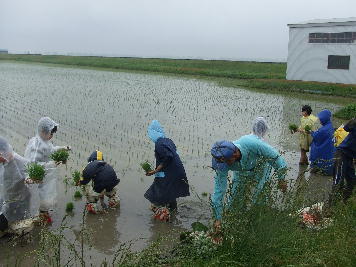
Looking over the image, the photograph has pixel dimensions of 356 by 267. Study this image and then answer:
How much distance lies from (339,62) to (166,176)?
22132 mm

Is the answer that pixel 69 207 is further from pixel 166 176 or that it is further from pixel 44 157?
pixel 166 176

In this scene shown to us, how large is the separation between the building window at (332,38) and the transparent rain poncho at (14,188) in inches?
924

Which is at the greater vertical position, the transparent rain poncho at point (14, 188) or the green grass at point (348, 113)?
the green grass at point (348, 113)

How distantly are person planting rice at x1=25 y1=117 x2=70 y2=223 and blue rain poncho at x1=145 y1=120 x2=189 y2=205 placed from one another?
54.1 inches

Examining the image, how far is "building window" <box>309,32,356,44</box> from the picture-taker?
24.0m

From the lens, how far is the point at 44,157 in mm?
5488

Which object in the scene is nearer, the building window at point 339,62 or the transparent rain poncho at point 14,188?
the transparent rain poncho at point 14,188

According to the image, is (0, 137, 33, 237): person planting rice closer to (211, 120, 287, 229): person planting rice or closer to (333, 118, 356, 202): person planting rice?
(211, 120, 287, 229): person planting rice

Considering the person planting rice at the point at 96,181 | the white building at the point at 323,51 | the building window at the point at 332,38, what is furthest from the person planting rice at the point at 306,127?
the building window at the point at 332,38

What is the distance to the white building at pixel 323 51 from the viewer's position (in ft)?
79.0

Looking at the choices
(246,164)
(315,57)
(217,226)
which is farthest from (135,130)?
(315,57)

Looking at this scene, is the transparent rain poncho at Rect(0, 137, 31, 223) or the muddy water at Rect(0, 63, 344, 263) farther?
the muddy water at Rect(0, 63, 344, 263)

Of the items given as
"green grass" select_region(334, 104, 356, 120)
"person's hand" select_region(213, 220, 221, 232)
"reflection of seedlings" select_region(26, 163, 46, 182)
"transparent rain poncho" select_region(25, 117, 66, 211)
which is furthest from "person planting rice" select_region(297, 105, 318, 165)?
"green grass" select_region(334, 104, 356, 120)

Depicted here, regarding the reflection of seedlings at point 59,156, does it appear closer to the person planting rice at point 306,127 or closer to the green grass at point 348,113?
the person planting rice at point 306,127
